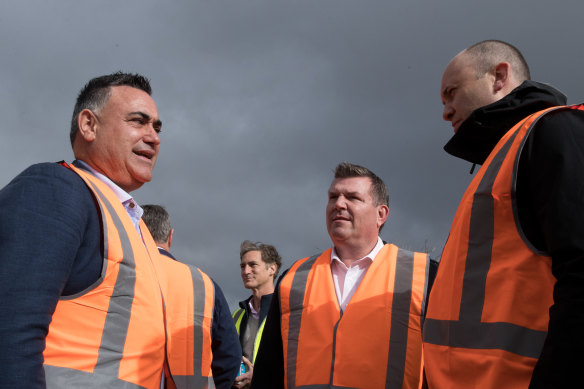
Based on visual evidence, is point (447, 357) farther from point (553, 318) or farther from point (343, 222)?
point (343, 222)

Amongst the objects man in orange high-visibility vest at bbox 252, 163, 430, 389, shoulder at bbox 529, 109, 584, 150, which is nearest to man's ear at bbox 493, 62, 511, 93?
shoulder at bbox 529, 109, 584, 150

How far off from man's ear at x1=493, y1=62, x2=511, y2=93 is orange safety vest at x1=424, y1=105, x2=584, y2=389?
600mm

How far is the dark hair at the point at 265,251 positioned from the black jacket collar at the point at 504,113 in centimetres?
506

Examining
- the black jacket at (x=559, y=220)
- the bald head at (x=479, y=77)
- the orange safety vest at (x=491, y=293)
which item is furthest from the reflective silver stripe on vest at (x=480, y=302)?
the bald head at (x=479, y=77)

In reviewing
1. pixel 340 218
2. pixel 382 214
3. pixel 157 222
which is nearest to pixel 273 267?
pixel 157 222

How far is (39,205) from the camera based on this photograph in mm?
1938

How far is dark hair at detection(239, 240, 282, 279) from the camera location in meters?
7.43

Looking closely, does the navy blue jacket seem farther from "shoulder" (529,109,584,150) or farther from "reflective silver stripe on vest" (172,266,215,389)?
"shoulder" (529,109,584,150)

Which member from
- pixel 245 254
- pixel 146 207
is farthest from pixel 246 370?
pixel 146 207

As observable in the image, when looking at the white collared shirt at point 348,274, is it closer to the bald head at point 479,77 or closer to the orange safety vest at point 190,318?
the orange safety vest at point 190,318

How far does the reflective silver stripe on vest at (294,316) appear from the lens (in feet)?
12.0

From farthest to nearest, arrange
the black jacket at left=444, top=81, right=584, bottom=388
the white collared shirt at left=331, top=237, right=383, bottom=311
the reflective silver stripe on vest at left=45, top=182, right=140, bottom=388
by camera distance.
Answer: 1. the white collared shirt at left=331, top=237, right=383, bottom=311
2. the reflective silver stripe on vest at left=45, top=182, right=140, bottom=388
3. the black jacket at left=444, top=81, right=584, bottom=388

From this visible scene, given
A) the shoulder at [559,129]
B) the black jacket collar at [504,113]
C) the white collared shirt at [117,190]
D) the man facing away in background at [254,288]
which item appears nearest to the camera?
the shoulder at [559,129]

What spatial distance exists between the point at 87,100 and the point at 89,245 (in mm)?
1036
